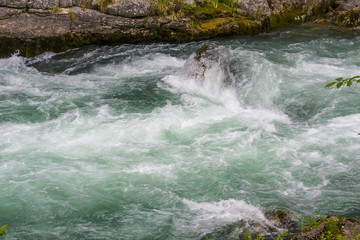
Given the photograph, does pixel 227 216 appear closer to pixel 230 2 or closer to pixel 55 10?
pixel 55 10

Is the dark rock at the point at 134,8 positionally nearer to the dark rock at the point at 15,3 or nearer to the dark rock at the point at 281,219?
the dark rock at the point at 15,3

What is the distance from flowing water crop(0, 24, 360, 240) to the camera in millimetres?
6277

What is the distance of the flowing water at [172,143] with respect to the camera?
20.6 ft

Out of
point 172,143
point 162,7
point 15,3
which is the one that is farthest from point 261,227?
point 15,3

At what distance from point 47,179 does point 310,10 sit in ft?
46.9

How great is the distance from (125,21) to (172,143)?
24.5 feet

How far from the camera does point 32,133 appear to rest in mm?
8711

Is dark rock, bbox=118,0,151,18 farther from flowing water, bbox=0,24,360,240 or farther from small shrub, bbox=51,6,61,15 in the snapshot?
small shrub, bbox=51,6,61,15

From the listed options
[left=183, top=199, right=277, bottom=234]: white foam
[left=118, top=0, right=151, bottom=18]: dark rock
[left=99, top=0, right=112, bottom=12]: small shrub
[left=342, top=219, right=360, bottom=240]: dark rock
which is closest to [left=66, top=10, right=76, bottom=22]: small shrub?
[left=99, top=0, right=112, bottom=12]: small shrub

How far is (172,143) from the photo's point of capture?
8453 mm

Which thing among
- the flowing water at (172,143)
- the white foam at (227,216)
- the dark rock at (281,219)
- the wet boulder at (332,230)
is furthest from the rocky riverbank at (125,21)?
the wet boulder at (332,230)

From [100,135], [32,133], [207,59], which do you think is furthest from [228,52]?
[32,133]

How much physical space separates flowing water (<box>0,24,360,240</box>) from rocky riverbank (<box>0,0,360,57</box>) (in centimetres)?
83

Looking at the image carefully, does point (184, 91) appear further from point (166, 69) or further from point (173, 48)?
point (173, 48)
